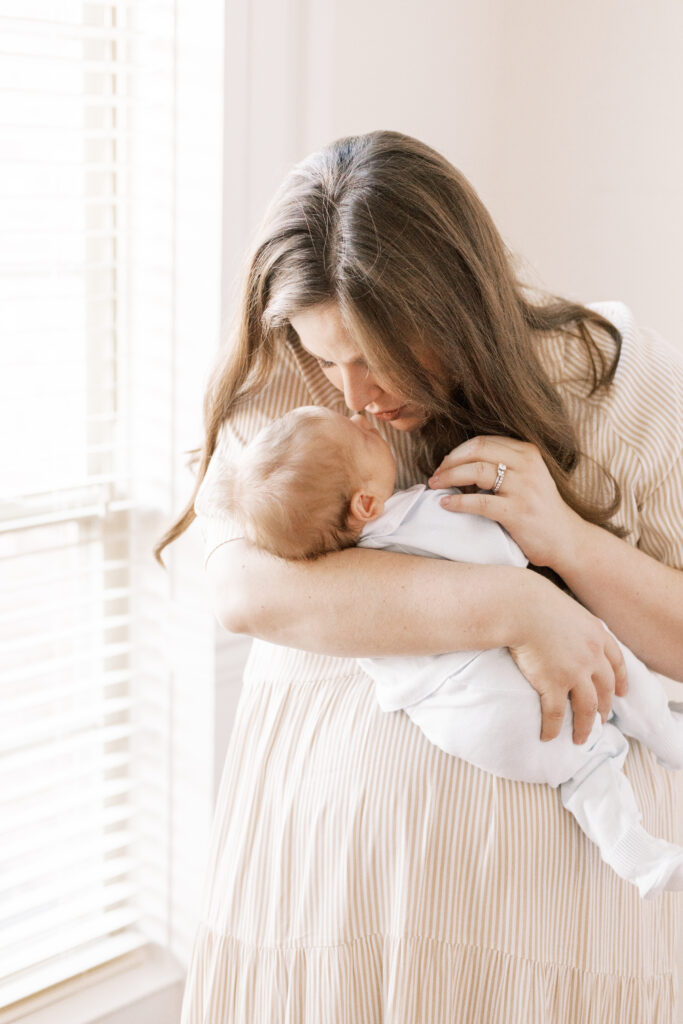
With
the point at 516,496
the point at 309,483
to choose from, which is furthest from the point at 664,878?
the point at 309,483

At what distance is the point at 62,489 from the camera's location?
193cm

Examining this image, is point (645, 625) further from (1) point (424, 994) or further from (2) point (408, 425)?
(1) point (424, 994)

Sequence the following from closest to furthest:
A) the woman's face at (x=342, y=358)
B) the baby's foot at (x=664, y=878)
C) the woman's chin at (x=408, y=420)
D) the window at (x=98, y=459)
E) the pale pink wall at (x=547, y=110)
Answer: the baby's foot at (x=664, y=878) → the woman's face at (x=342, y=358) → the woman's chin at (x=408, y=420) → the window at (x=98, y=459) → the pale pink wall at (x=547, y=110)

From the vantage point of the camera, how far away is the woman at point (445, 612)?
121 centimetres

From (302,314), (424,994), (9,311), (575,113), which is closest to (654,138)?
(575,113)

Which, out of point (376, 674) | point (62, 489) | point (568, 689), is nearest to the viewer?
point (568, 689)

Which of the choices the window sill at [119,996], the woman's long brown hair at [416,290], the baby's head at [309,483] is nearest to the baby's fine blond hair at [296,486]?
the baby's head at [309,483]

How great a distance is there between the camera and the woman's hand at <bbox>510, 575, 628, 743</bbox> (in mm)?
1200

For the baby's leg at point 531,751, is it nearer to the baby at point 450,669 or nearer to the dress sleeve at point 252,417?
the baby at point 450,669

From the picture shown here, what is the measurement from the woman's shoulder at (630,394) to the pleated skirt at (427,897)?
15.7 inches

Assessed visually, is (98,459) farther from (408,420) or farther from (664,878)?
(664,878)

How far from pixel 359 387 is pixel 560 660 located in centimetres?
40

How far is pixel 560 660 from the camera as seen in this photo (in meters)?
1.20

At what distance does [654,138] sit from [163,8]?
37.7 inches
